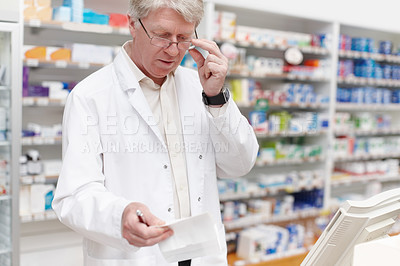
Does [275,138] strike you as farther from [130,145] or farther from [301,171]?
[130,145]

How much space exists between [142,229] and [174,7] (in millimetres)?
830

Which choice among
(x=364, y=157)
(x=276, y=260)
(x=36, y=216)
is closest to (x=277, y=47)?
Result: (x=364, y=157)

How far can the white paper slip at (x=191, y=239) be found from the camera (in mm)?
1177

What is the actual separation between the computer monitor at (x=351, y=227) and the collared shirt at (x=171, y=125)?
0.61 m

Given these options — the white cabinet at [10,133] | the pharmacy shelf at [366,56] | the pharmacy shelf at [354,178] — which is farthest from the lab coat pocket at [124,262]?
the pharmacy shelf at [366,56]

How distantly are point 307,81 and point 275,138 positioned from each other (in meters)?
A: 0.81

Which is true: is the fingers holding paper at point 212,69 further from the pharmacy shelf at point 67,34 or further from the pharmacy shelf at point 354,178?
the pharmacy shelf at point 354,178

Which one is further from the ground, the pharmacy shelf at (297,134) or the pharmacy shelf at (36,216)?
the pharmacy shelf at (297,134)

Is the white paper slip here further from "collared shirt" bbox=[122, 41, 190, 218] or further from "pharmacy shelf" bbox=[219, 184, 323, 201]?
"pharmacy shelf" bbox=[219, 184, 323, 201]

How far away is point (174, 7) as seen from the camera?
5.27 feet

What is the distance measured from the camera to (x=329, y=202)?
5.40 m

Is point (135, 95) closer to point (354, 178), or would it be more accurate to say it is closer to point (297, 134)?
point (297, 134)

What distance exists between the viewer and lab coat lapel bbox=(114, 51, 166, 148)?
68.2 inches

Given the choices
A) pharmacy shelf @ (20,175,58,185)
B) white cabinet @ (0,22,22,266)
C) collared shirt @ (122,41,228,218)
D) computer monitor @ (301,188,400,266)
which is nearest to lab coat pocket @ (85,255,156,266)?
collared shirt @ (122,41,228,218)
